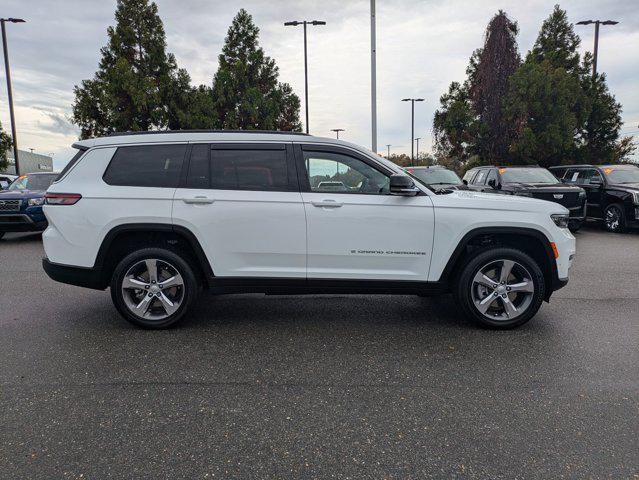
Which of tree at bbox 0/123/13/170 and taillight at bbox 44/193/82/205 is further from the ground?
tree at bbox 0/123/13/170

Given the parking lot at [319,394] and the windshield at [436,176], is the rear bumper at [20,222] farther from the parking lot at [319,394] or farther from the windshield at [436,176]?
the windshield at [436,176]

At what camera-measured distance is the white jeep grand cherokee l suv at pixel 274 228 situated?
436 cm

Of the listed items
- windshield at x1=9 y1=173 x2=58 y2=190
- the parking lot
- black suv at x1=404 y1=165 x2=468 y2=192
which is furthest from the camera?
black suv at x1=404 y1=165 x2=468 y2=192

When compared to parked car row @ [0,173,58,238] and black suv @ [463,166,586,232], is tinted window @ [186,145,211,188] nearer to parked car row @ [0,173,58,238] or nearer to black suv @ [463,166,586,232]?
parked car row @ [0,173,58,238]

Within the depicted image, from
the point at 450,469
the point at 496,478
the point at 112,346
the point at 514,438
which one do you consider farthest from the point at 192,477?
the point at 112,346

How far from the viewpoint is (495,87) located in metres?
25.0

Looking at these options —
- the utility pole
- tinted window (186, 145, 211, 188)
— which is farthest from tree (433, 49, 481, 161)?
tinted window (186, 145, 211, 188)

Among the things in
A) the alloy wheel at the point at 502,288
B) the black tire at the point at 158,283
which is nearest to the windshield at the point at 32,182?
the black tire at the point at 158,283

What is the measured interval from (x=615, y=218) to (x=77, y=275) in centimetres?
1272

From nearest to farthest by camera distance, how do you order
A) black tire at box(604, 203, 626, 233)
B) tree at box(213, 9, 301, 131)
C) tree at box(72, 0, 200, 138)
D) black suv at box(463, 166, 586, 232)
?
black suv at box(463, 166, 586, 232) < black tire at box(604, 203, 626, 233) < tree at box(72, 0, 200, 138) < tree at box(213, 9, 301, 131)

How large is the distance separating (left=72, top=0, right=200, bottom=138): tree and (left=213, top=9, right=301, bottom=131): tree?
10.0 ft

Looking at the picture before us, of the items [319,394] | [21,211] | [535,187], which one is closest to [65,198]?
[319,394]

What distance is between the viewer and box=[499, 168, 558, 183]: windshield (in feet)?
39.9

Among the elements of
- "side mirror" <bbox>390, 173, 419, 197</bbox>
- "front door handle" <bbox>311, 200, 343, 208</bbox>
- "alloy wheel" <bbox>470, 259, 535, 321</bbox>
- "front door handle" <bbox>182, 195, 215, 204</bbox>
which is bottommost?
"alloy wheel" <bbox>470, 259, 535, 321</bbox>
